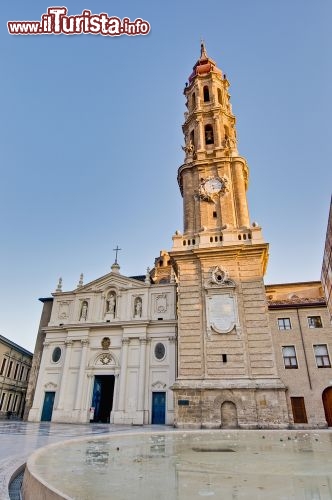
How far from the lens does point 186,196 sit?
2881 cm

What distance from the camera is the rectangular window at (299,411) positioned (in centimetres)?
2138

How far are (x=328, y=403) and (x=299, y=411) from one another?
2004 mm

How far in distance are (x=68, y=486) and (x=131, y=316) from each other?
24799 mm

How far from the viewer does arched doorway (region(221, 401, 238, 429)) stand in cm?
1977

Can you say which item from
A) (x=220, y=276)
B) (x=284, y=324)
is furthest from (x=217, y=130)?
(x=284, y=324)

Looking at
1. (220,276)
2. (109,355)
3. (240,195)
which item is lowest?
(109,355)

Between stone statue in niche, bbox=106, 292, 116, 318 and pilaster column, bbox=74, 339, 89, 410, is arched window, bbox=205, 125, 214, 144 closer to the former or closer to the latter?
stone statue in niche, bbox=106, 292, 116, 318

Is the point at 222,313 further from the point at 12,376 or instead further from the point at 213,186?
the point at 12,376

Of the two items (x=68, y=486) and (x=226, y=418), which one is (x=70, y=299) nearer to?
(x=226, y=418)

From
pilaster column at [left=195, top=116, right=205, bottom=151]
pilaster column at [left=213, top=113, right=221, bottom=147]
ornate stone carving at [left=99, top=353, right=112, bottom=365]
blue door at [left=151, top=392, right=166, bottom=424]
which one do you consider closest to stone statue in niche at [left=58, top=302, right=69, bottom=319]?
ornate stone carving at [left=99, top=353, right=112, bottom=365]

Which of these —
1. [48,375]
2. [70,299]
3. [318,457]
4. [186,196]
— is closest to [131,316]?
[70,299]

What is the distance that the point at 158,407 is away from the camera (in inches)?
1013

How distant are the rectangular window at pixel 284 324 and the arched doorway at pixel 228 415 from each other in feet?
23.2

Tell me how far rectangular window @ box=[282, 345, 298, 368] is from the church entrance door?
48.1ft
